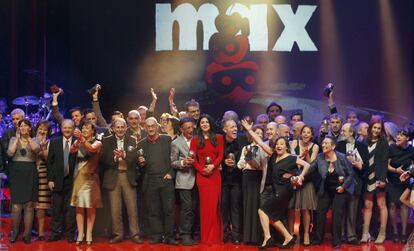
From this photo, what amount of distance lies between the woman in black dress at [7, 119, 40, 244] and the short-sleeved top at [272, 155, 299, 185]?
291 centimetres

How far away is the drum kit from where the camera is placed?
11664 mm

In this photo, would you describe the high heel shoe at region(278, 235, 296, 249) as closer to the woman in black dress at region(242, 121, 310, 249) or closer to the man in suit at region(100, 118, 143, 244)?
the woman in black dress at region(242, 121, 310, 249)

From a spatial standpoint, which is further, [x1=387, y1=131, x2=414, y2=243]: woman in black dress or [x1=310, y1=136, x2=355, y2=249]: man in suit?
[x1=387, y1=131, x2=414, y2=243]: woman in black dress

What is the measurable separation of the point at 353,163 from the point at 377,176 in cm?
35

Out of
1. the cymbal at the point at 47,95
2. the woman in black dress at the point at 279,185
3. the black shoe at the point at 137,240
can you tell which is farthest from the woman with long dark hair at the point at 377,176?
the cymbal at the point at 47,95

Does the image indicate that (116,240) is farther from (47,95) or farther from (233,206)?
(47,95)

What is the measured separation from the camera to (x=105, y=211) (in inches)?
361

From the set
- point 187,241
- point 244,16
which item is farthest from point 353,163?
point 244,16

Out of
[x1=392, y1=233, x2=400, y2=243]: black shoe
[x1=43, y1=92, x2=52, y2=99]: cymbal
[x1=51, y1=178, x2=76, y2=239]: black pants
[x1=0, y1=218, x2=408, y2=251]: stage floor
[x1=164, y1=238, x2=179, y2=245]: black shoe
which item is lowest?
[x1=0, y1=218, x2=408, y2=251]: stage floor

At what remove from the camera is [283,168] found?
27.8ft

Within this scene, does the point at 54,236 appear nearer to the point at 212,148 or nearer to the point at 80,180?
the point at 80,180

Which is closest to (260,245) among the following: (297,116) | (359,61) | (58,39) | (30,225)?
(297,116)

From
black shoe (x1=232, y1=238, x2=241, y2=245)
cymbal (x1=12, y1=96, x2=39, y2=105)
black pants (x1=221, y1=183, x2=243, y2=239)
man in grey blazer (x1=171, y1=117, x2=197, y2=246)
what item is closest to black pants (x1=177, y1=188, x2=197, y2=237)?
man in grey blazer (x1=171, y1=117, x2=197, y2=246)

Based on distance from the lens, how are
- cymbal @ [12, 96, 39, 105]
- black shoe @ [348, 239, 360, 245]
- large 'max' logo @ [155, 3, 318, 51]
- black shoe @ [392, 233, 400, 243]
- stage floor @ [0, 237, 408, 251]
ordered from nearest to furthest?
stage floor @ [0, 237, 408, 251] → black shoe @ [348, 239, 360, 245] → black shoe @ [392, 233, 400, 243] → cymbal @ [12, 96, 39, 105] → large 'max' logo @ [155, 3, 318, 51]
